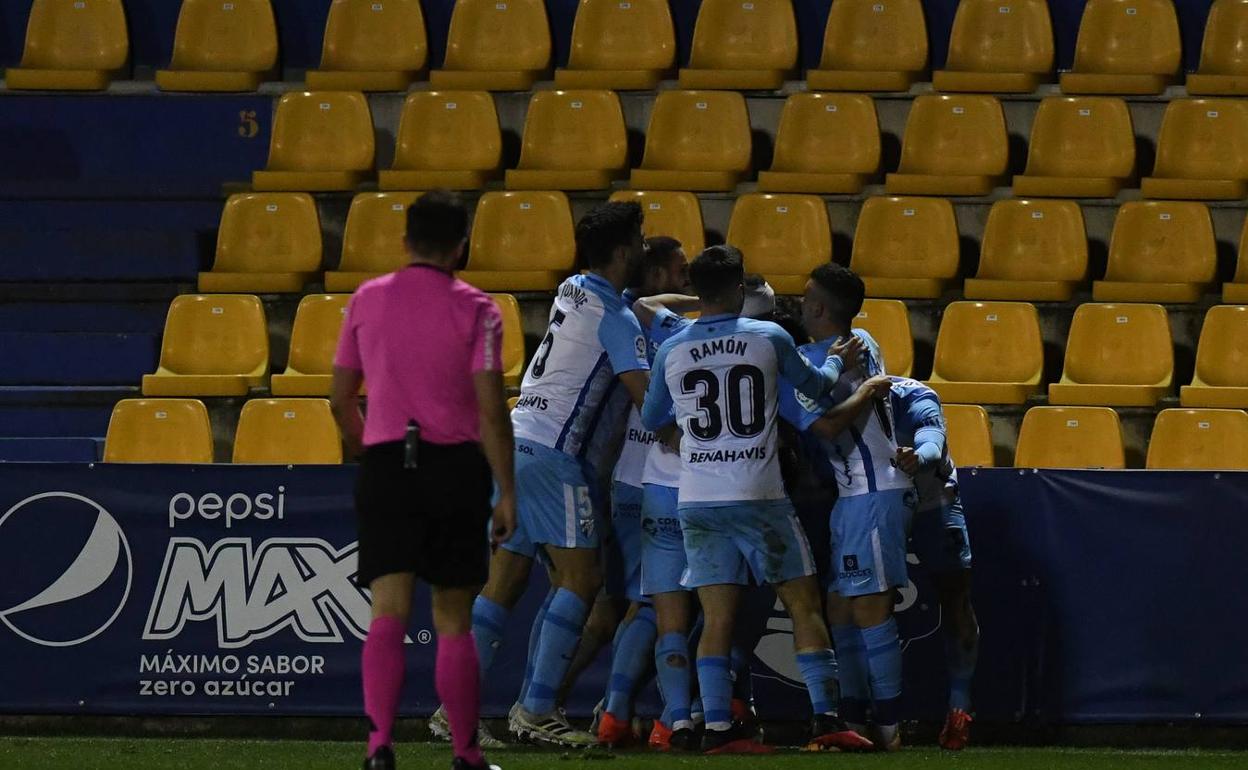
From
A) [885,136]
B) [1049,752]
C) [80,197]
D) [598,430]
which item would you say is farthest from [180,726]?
[885,136]

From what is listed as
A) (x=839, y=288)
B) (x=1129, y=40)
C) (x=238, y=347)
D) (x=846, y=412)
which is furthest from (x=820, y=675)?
(x=1129, y=40)

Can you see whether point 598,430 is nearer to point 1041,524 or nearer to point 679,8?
point 1041,524

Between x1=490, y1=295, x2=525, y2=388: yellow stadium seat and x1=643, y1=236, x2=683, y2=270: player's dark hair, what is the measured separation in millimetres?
2934

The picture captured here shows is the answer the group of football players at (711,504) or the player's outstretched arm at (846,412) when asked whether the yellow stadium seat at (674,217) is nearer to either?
the group of football players at (711,504)

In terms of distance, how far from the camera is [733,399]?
7.09 m

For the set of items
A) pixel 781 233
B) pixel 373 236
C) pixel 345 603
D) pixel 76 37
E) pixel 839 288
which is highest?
pixel 76 37

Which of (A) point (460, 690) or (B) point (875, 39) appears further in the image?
(B) point (875, 39)

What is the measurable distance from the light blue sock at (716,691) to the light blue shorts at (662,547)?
430mm

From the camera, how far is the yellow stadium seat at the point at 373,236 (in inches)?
470

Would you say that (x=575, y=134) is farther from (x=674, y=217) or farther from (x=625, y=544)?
(x=625, y=544)

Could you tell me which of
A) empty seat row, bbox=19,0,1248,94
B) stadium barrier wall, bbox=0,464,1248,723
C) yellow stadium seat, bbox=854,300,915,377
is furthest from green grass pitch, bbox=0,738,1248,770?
empty seat row, bbox=19,0,1248,94

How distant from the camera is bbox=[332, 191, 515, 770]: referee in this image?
559 centimetres

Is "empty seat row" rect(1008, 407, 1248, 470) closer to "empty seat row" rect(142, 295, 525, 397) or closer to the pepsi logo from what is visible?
"empty seat row" rect(142, 295, 525, 397)

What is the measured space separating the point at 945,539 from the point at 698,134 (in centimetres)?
541
